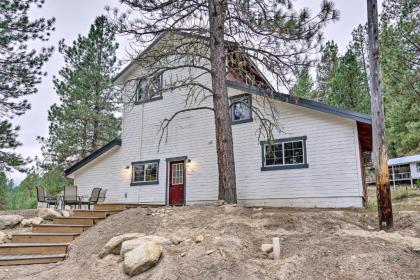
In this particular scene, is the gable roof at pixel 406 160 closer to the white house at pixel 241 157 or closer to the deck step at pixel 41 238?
the white house at pixel 241 157

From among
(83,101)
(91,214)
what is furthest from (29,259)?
(83,101)

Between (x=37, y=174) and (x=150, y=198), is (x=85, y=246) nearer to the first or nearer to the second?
(x=150, y=198)

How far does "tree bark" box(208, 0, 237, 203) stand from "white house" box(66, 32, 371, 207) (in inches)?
73.6

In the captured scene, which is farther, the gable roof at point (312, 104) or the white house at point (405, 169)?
→ the white house at point (405, 169)

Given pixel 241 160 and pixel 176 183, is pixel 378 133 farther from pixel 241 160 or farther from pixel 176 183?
pixel 176 183

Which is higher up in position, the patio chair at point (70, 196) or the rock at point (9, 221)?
the patio chair at point (70, 196)

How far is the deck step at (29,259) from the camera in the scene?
591cm

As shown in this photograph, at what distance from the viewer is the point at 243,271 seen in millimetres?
4188

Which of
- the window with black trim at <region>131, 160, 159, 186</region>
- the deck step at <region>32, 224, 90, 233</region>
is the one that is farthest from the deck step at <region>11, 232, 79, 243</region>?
the window with black trim at <region>131, 160, 159, 186</region>

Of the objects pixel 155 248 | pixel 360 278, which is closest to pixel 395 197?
pixel 360 278

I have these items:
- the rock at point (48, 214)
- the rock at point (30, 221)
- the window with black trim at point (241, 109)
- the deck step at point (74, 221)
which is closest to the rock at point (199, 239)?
the deck step at point (74, 221)

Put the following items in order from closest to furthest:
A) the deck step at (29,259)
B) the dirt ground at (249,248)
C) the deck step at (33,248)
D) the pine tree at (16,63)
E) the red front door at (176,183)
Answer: the dirt ground at (249,248), the deck step at (29,259), the deck step at (33,248), the red front door at (176,183), the pine tree at (16,63)

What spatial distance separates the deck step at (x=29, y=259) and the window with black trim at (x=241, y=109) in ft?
23.6

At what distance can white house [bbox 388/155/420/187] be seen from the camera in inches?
886
